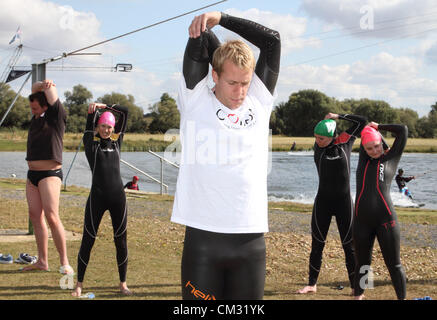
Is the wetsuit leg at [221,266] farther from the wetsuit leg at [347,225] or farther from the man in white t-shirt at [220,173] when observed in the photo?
the wetsuit leg at [347,225]

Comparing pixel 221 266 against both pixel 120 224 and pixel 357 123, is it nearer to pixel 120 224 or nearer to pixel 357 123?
pixel 120 224

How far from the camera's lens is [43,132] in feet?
19.6

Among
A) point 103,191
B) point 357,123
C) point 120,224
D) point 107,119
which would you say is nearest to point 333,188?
point 357,123

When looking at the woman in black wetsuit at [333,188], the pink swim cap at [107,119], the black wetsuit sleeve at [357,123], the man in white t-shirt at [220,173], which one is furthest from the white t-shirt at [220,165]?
Answer: the black wetsuit sleeve at [357,123]

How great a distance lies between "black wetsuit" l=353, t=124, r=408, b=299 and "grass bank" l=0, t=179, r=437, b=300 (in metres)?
0.99

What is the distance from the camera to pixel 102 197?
5.54 m

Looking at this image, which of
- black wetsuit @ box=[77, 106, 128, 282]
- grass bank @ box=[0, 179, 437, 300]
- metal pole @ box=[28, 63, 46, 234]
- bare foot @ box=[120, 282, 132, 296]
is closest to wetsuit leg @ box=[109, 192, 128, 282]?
black wetsuit @ box=[77, 106, 128, 282]

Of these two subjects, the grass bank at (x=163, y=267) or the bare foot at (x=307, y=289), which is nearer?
the grass bank at (x=163, y=267)

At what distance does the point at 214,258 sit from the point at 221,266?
61 mm

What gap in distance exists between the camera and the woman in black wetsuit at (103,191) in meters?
5.55

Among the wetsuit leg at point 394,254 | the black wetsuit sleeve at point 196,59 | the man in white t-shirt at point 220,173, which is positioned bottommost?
the wetsuit leg at point 394,254

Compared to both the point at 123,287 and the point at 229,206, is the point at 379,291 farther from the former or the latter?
the point at 229,206

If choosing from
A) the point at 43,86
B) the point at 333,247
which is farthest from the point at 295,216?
the point at 43,86

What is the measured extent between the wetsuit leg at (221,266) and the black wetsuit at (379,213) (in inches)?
123
